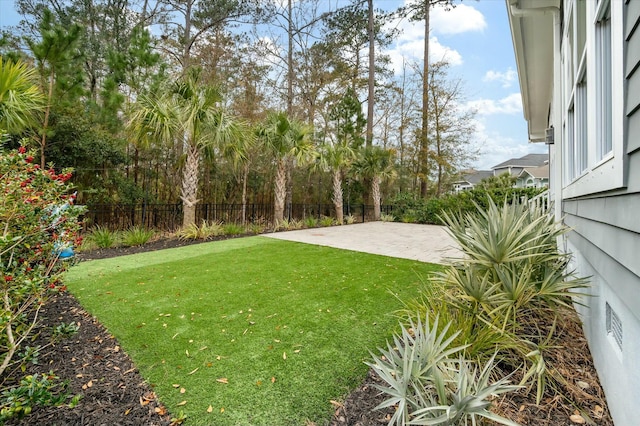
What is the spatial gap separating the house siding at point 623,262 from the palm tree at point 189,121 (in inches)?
292

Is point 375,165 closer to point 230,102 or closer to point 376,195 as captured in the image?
point 376,195

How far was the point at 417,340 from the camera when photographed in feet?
6.10

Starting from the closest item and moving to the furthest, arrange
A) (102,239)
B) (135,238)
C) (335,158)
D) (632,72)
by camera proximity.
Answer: (632,72), (102,239), (135,238), (335,158)

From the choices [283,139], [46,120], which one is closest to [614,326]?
[283,139]

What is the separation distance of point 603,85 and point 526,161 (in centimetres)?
3720

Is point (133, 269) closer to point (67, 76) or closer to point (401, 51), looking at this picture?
point (67, 76)

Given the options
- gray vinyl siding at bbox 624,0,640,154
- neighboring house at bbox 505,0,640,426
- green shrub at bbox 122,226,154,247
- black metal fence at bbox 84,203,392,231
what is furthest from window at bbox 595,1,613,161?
black metal fence at bbox 84,203,392,231

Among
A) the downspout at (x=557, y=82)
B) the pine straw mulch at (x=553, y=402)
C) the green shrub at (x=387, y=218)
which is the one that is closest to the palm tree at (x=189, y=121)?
the downspout at (x=557, y=82)

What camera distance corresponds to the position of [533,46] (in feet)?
15.5

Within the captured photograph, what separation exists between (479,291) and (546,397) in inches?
29.8

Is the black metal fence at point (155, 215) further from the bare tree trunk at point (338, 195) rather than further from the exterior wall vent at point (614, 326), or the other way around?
the exterior wall vent at point (614, 326)

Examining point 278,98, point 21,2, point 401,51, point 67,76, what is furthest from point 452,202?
point 21,2

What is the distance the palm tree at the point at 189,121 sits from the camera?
23.3 feet

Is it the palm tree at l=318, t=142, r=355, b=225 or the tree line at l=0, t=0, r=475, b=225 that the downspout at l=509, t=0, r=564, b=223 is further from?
the palm tree at l=318, t=142, r=355, b=225
